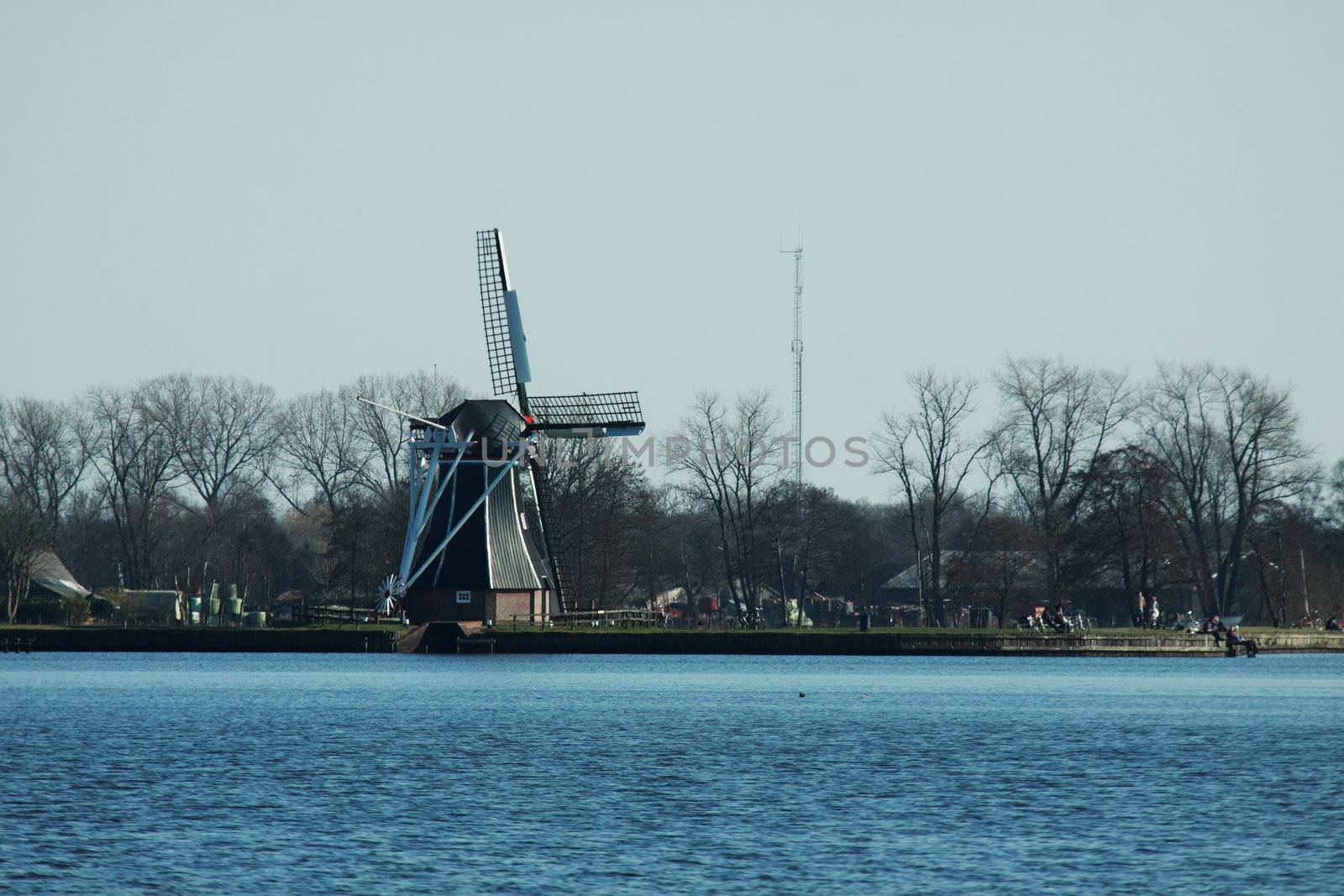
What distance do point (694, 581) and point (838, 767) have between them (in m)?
94.4

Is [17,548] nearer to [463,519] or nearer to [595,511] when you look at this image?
[595,511]

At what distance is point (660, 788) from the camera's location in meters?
31.2

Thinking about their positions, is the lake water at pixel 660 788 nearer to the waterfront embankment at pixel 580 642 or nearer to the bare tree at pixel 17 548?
the waterfront embankment at pixel 580 642

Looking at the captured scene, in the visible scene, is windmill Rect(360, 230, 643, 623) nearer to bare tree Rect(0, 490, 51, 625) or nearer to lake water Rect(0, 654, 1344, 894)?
lake water Rect(0, 654, 1344, 894)

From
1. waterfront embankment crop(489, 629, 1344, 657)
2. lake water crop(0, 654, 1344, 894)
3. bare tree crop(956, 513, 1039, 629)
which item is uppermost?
bare tree crop(956, 513, 1039, 629)

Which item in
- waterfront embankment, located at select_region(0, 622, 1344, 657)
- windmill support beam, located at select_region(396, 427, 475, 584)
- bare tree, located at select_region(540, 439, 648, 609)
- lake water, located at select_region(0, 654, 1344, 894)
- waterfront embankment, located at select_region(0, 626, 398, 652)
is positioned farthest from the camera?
bare tree, located at select_region(540, 439, 648, 609)

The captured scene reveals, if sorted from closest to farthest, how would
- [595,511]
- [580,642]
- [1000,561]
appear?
[580,642] < [1000,561] < [595,511]

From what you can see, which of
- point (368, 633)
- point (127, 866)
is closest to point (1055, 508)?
point (368, 633)

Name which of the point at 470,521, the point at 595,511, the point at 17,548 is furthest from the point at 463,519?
the point at 17,548

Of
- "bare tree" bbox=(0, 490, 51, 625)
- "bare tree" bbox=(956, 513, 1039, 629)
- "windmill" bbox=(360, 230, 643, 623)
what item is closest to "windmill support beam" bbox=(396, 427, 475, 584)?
"windmill" bbox=(360, 230, 643, 623)

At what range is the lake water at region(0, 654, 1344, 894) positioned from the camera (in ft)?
76.3

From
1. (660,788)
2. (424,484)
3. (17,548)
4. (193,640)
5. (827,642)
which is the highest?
(424,484)

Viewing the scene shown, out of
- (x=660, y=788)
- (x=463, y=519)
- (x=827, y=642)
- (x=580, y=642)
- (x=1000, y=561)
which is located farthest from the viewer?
(x=1000, y=561)

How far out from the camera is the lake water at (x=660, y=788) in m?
23.3
